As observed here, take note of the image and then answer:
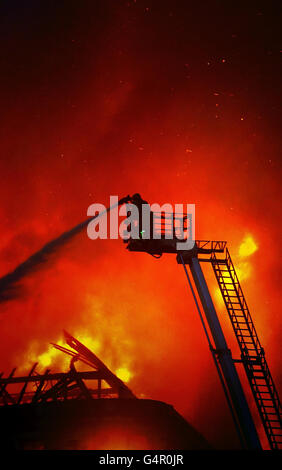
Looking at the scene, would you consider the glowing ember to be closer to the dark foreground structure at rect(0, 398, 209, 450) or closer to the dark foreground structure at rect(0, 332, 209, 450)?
the dark foreground structure at rect(0, 332, 209, 450)

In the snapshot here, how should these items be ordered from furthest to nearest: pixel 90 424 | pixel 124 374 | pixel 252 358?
pixel 124 374, pixel 90 424, pixel 252 358

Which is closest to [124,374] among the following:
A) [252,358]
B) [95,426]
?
[95,426]

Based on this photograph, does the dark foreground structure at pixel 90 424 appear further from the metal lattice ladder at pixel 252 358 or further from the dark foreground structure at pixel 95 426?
the metal lattice ladder at pixel 252 358

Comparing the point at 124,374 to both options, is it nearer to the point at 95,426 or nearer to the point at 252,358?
the point at 95,426

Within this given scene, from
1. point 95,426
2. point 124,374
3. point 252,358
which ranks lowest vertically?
point 95,426

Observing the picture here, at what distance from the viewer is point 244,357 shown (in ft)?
35.8

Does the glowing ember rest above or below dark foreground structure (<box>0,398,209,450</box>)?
above

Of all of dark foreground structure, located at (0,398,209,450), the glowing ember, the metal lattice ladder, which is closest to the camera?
the metal lattice ladder

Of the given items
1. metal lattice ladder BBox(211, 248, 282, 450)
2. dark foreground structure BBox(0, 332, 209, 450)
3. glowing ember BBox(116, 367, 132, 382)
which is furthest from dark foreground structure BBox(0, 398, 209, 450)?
glowing ember BBox(116, 367, 132, 382)

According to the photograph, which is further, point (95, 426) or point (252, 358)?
point (95, 426)

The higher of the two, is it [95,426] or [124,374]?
[124,374]

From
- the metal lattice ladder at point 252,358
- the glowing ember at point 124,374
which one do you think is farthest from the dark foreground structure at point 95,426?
the glowing ember at point 124,374

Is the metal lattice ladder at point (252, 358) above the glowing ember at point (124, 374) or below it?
below
